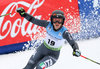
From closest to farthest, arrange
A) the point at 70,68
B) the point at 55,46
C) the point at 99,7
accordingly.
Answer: the point at 55,46, the point at 70,68, the point at 99,7

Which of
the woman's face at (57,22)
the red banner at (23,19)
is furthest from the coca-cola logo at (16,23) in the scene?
the woman's face at (57,22)

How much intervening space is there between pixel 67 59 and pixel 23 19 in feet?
5.05

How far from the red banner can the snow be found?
0.43m

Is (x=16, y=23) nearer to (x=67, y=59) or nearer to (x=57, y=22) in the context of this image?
(x=67, y=59)

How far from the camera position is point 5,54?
5250 millimetres

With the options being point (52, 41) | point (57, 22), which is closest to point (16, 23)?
point (52, 41)

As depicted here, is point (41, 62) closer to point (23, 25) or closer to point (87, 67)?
point (87, 67)

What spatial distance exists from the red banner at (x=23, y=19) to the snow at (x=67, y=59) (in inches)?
16.9

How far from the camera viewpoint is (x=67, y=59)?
15.5ft

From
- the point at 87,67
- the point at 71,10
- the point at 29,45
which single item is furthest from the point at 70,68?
the point at 71,10

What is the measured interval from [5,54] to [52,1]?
6.02 ft

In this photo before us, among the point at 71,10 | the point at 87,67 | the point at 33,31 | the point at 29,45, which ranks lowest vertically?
the point at 87,67

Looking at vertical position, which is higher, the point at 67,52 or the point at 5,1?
the point at 5,1

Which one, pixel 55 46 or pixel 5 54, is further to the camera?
pixel 5 54
